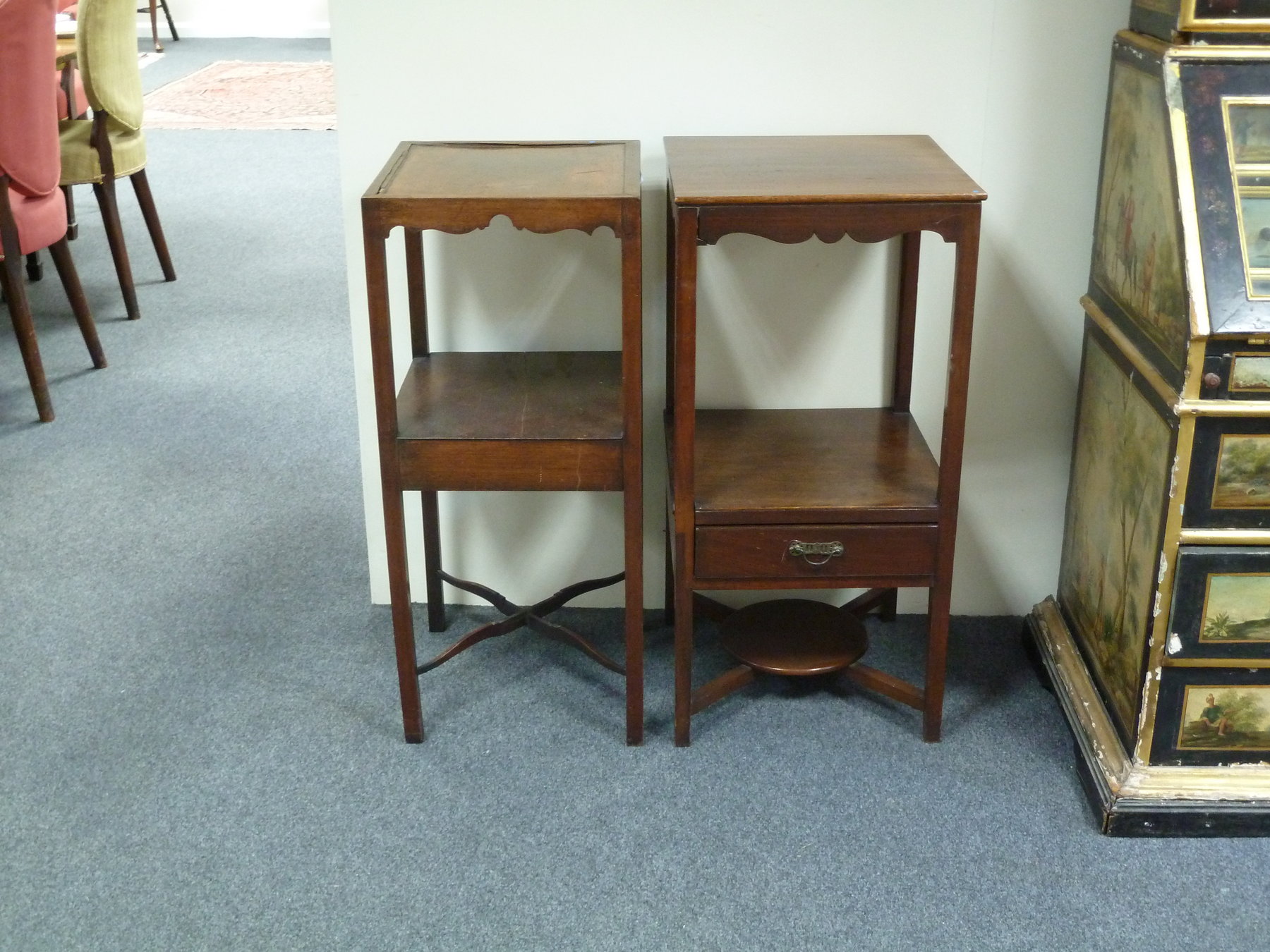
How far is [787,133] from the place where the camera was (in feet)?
7.33

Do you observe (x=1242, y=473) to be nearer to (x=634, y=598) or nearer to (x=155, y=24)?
(x=634, y=598)

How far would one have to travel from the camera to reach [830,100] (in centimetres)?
221

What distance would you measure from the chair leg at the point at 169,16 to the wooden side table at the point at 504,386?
7.15m

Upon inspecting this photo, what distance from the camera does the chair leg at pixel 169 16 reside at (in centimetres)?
845

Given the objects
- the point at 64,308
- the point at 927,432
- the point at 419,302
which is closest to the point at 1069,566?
the point at 927,432

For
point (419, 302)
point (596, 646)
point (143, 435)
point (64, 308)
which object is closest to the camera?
point (419, 302)

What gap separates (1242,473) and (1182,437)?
0.34ft

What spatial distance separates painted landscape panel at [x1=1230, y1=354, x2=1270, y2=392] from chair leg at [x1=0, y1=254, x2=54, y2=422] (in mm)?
2874

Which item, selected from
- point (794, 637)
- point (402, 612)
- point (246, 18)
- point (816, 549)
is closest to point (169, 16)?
point (246, 18)

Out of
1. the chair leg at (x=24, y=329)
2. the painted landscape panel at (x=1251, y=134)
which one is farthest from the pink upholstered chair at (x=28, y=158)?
the painted landscape panel at (x=1251, y=134)

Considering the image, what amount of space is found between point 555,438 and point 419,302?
483mm

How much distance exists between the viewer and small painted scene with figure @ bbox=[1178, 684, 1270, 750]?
1.91 m

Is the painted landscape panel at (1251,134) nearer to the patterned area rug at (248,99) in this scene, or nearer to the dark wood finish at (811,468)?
the dark wood finish at (811,468)

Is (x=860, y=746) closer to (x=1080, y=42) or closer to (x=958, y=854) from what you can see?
(x=958, y=854)
